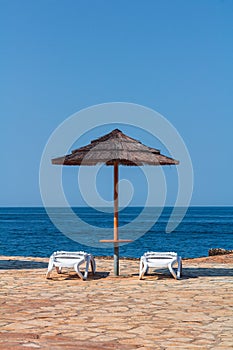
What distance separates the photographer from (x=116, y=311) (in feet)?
21.4

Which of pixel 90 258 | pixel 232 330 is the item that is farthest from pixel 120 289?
pixel 232 330

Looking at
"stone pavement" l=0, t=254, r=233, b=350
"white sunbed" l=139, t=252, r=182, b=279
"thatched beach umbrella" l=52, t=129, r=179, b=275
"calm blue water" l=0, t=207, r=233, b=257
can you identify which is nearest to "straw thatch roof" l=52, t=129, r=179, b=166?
"thatched beach umbrella" l=52, t=129, r=179, b=275

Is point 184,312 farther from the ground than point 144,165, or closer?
closer

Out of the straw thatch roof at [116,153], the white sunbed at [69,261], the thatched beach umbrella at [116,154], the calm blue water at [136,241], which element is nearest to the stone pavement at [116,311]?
the white sunbed at [69,261]

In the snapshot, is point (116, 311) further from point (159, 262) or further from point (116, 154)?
point (116, 154)

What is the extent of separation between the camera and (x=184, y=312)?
21.3 ft

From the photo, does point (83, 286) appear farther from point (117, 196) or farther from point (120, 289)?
point (117, 196)

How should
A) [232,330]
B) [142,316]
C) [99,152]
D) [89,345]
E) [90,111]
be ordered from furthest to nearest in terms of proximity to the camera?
[90,111] < [99,152] < [142,316] < [232,330] < [89,345]

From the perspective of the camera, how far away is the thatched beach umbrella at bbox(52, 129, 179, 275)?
30.1 feet

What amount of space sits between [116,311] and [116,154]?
10.5 ft

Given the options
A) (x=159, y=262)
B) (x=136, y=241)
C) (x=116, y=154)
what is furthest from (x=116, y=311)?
(x=136, y=241)

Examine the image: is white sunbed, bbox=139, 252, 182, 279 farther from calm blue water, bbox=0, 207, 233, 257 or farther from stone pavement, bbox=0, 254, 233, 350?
calm blue water, bbox=0, 207, 233, 257

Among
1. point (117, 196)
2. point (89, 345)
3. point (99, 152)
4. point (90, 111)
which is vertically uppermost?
point (90, 111)

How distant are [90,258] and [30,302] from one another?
8.27ft
